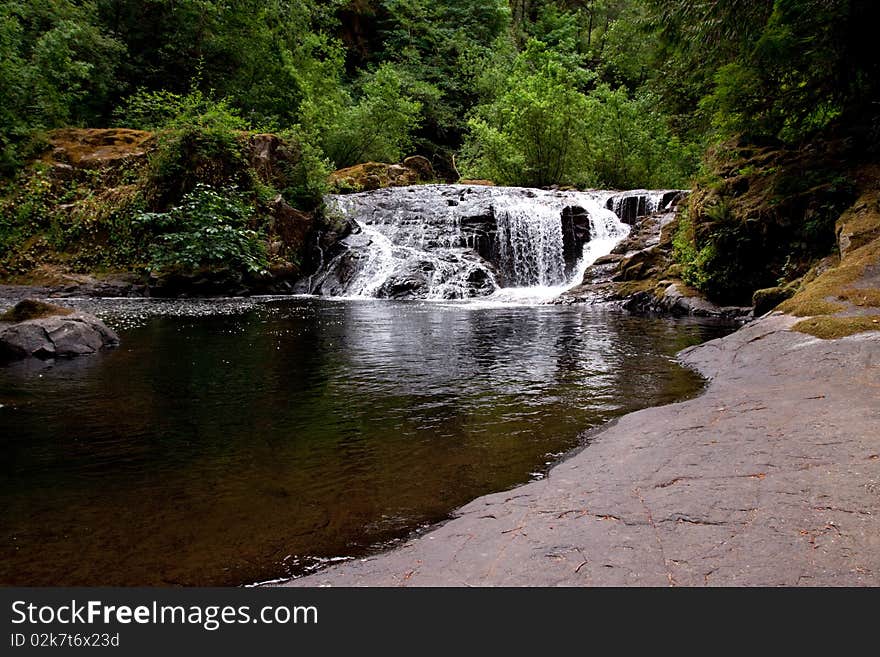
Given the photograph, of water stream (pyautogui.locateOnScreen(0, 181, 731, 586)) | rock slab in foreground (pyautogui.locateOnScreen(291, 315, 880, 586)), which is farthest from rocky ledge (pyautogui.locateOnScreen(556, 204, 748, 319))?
rock slab in foreground (pyautogui.locateOnScreen(291, 315, 880, 586))

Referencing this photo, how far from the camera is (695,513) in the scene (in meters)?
2.27

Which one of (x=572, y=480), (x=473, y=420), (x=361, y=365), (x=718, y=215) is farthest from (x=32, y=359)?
(x=718, y=215)

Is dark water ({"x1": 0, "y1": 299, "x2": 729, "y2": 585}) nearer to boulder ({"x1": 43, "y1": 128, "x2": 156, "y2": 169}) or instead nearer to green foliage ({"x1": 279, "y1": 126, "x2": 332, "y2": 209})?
boulder ({"x1": 43, "y1": 128, "x2": 156, "y2": 169})

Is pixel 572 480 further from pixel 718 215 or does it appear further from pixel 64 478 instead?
pixel 718 215

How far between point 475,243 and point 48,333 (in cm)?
1375

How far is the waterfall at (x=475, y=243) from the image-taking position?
17391 millimetres

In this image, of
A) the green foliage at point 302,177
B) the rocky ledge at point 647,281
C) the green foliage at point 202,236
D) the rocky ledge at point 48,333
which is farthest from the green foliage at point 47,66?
the rocky ledge at point 647,281

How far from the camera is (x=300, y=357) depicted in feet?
24.6

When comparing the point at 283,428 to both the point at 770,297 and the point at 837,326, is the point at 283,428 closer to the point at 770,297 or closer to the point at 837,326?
the point at 837,326

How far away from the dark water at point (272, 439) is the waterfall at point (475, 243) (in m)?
8.71

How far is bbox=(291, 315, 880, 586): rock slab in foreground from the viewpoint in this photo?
1.86m

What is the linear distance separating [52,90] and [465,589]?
22.3 meters

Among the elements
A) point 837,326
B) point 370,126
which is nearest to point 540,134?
point 370,126

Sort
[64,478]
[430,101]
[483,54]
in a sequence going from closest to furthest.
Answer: [64,478] < [430,101] < [483,54]
